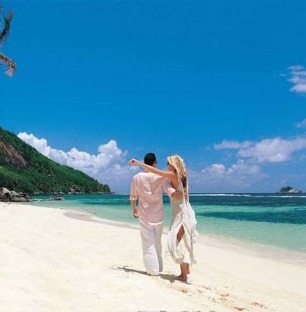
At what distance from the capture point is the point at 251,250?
52.3 feet

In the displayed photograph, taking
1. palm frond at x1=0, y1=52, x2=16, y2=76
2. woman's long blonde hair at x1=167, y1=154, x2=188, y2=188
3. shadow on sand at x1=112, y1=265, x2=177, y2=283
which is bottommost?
shadow on sand at x1=112, y1=265, x2=177, y2=283

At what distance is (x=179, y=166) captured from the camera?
25.7ft

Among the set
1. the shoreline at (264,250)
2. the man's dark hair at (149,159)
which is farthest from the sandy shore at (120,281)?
the man's dark hair at (149,159)

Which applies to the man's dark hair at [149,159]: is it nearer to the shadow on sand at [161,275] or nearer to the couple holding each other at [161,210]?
the couple holding each other at [161,210]

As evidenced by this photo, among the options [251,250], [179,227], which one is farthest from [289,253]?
[179,227]

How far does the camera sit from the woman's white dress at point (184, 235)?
7965mm

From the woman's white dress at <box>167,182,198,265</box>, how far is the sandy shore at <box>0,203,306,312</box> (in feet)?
1.66

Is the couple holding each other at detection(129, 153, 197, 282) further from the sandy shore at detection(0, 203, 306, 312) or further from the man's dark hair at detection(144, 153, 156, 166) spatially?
the sandy shore at detection(0, 203, 306, 312)

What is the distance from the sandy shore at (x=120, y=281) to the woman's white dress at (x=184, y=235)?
505 millimetres

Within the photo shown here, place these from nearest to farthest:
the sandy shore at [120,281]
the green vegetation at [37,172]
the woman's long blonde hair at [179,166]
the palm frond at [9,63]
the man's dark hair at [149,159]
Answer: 1. the sandy shore at [120,281]
2. the woman's long blonde hair at [179,166]
3. the man's dark hair at [149,159]
4. the palm frond at [9,63]
5. the green vegetation at [37,172]

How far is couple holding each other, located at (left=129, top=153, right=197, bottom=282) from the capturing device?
7889 millimetres

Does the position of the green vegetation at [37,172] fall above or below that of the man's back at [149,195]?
above

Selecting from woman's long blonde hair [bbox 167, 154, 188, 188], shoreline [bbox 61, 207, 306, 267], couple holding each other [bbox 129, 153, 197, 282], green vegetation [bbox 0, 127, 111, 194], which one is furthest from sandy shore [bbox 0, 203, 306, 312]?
green vegetation [bbox 0, 127, 111, 194]

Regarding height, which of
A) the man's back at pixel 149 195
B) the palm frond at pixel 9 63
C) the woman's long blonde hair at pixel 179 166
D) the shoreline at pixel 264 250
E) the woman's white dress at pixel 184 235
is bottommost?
the shoreline at pixel 264 250
